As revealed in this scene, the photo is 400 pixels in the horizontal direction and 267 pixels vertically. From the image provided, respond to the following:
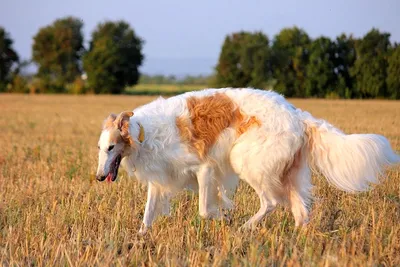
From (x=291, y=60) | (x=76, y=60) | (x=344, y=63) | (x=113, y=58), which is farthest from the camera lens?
(x=76, y=60)

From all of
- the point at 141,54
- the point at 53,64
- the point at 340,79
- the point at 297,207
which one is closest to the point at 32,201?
the point at 297,207

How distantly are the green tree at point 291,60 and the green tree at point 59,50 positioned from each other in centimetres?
2653

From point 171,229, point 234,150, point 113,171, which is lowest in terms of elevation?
point 171,229

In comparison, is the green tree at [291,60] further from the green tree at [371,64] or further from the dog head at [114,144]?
the dog head at [114,144]

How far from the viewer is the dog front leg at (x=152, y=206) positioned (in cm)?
612

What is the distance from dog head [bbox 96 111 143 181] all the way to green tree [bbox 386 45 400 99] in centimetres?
3467

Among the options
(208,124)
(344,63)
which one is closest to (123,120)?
(208,124)

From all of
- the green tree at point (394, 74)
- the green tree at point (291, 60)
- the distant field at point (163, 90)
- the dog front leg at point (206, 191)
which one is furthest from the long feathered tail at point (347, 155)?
the distant field at point (163, 90)

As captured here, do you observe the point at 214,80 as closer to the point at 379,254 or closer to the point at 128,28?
the point at 128,28

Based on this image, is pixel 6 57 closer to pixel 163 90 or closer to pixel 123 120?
pixel 163 90

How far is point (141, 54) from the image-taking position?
215ft

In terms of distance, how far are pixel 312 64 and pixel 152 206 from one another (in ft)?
144

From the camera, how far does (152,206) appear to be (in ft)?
20.4

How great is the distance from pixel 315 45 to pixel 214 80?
11.4 metres
